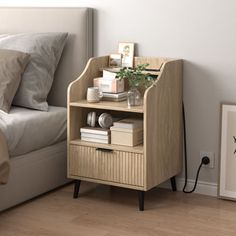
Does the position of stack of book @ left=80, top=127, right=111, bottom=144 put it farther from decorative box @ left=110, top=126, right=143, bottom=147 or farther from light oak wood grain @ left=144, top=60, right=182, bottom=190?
light oak wood grain @ left=144, top=60, right=182, bottom=190

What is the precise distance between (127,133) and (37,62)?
0.82 metres

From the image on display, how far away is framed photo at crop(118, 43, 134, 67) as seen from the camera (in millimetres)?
3828

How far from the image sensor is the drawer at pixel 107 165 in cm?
342

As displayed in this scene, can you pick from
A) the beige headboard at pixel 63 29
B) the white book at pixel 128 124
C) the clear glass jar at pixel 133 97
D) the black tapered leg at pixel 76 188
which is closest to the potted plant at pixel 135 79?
the clear glass jar at pixel 133 97

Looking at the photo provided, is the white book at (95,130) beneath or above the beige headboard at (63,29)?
beneath

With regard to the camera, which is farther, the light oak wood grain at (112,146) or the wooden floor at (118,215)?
the light oak wood grain at (112,146)

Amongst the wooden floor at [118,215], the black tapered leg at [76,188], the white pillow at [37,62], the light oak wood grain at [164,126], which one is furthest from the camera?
the white pillow at [37,62]

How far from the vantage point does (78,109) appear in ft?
12.1

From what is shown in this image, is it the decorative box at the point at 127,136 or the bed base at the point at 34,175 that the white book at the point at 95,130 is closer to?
the decorative box at the point at 127,136

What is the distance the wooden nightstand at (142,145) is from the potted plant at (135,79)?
0.21ft

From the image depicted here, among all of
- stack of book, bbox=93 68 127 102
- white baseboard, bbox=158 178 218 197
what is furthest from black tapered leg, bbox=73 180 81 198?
white baseboard, bbox=158 178 218 197

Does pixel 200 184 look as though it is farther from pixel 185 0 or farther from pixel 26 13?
pixel 26 13

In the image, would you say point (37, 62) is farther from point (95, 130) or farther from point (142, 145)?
point (142, 145)

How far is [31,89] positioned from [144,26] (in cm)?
81
